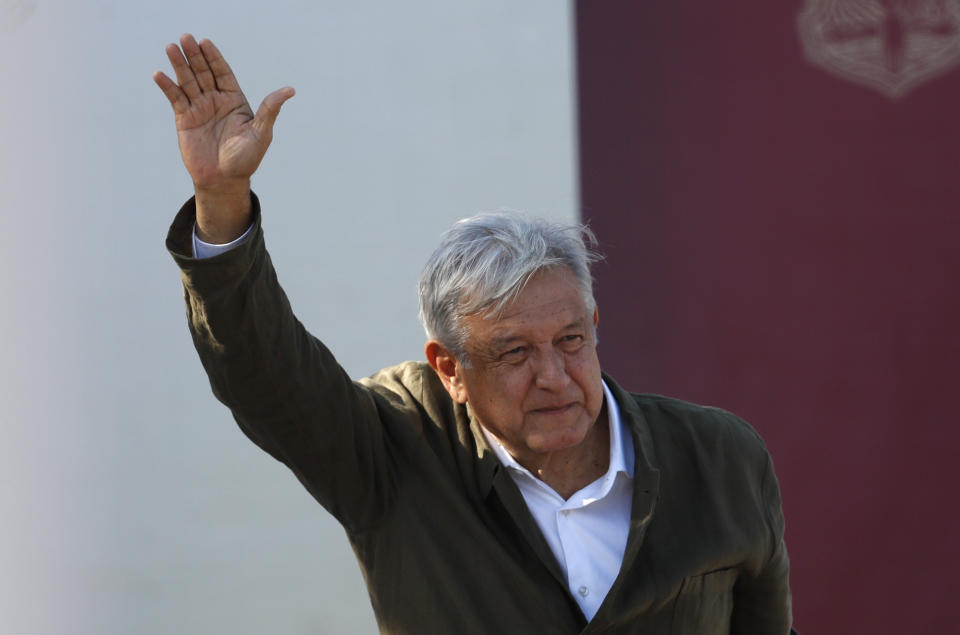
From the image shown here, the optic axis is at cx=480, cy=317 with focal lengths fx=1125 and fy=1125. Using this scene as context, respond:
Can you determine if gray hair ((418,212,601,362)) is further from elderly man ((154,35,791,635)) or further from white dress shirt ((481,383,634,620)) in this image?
white dress shirt ((481,383,634,620))

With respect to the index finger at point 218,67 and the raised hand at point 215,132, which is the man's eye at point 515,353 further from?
the index finger at point 218,67

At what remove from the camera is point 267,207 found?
10.5 feet

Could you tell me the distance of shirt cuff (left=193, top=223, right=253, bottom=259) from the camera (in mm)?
1722

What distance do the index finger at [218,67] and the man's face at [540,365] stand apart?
557 mm

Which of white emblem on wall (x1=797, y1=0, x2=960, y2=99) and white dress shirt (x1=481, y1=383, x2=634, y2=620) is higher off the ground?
white emblem on wall (x1=797, y1=0, x2=960, y2=99)

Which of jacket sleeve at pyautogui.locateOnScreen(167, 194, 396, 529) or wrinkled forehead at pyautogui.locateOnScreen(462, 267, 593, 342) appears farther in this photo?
wrinkled forehead at pyautogui.locateOnScreen(462, 267, 593, 342)

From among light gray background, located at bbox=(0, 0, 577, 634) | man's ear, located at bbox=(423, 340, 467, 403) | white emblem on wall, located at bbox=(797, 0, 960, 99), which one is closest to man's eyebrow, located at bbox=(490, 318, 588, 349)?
man's ear, located at bbox=(423, 340, 467, 403)

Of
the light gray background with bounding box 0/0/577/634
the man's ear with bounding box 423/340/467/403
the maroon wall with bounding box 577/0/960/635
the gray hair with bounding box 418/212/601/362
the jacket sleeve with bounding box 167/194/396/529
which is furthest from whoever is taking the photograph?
the maroon wall with bounding box 577/0/960/635

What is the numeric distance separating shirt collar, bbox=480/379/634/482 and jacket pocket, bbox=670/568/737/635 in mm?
226

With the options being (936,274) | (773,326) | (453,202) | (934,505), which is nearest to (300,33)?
(453,202)

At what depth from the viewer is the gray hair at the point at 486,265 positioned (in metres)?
1.92

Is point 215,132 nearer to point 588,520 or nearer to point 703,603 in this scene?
point 588,520

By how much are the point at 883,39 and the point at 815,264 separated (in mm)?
819

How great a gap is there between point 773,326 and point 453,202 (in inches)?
48.1
